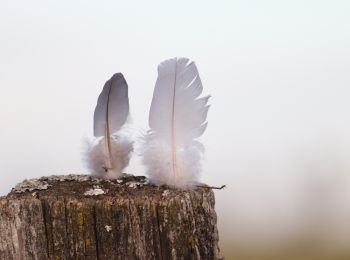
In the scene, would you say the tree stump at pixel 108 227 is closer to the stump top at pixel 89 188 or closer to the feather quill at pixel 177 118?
the stump top at pixel 89 188

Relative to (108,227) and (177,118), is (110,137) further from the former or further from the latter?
(108,227)

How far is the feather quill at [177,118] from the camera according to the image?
2.15 meters

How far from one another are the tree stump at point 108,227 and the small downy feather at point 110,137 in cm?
39

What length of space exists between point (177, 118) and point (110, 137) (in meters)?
0.36

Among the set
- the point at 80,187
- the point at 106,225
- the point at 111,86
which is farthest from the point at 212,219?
the point at 111,86

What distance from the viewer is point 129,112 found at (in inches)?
92.7

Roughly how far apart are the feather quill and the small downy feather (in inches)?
8.3

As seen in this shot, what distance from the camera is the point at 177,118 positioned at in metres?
2.17

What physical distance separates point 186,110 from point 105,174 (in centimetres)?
47

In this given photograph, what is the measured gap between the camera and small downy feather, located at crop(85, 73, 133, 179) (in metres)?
2.33

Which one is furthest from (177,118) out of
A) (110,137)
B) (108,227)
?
(108,227)

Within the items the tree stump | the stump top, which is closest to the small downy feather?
the stump top

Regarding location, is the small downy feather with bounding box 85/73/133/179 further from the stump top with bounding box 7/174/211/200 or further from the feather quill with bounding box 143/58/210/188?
the feather quill with bounding box 143/58/210/188

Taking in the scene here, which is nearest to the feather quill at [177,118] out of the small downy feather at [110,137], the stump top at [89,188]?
the stump top at [89,188]
